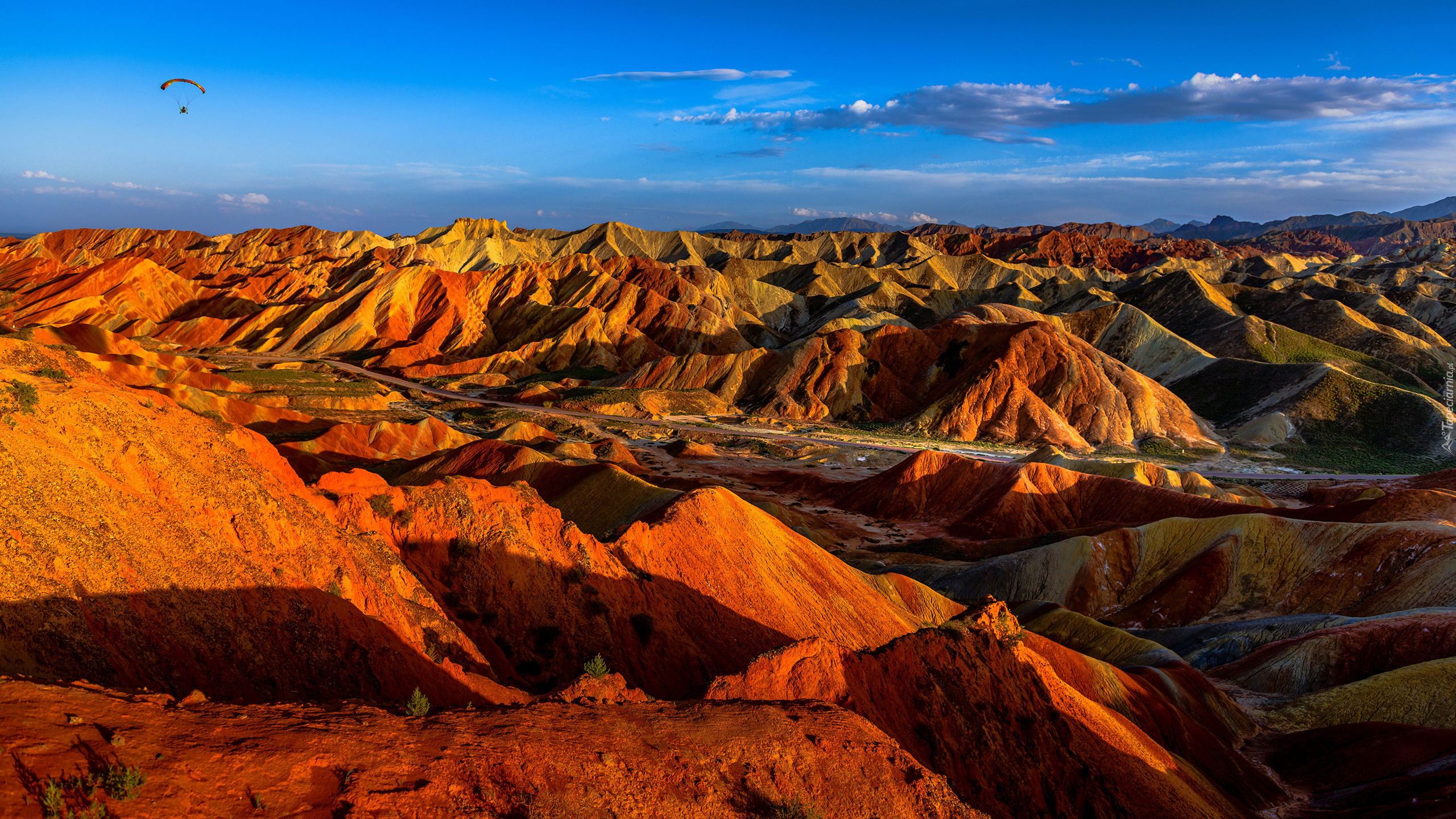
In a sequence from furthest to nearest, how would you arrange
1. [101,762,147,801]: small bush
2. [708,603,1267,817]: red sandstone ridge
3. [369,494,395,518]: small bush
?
[369,494,395,518]: small bush < [708,603,1267,817]: red sandstone ridge < [101,762,147,801]: small bush

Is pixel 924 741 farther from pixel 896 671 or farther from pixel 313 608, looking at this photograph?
pixel 313 608

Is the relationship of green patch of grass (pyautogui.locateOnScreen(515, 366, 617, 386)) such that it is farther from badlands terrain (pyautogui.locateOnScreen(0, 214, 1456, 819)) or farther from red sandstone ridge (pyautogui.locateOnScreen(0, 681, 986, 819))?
red sandstone ridge (pyautogui.locateOnScreen(0, 681, 986, 819))

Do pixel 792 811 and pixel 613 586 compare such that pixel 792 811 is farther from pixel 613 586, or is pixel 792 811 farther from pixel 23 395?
pixel 23 395

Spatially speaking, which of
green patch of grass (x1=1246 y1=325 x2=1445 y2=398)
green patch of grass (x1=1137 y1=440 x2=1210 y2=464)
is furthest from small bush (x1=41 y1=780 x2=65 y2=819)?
green patch of grass (x1=1246 y1=325 x2=1445 y2=398)

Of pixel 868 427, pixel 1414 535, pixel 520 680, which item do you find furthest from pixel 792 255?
pixel 520 680

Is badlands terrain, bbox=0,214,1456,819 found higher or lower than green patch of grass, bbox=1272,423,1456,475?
higher

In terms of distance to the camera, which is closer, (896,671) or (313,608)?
(313,608)

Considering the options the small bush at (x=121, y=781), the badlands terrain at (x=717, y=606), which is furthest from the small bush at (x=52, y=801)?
the small bush at (x=121, y=781)
